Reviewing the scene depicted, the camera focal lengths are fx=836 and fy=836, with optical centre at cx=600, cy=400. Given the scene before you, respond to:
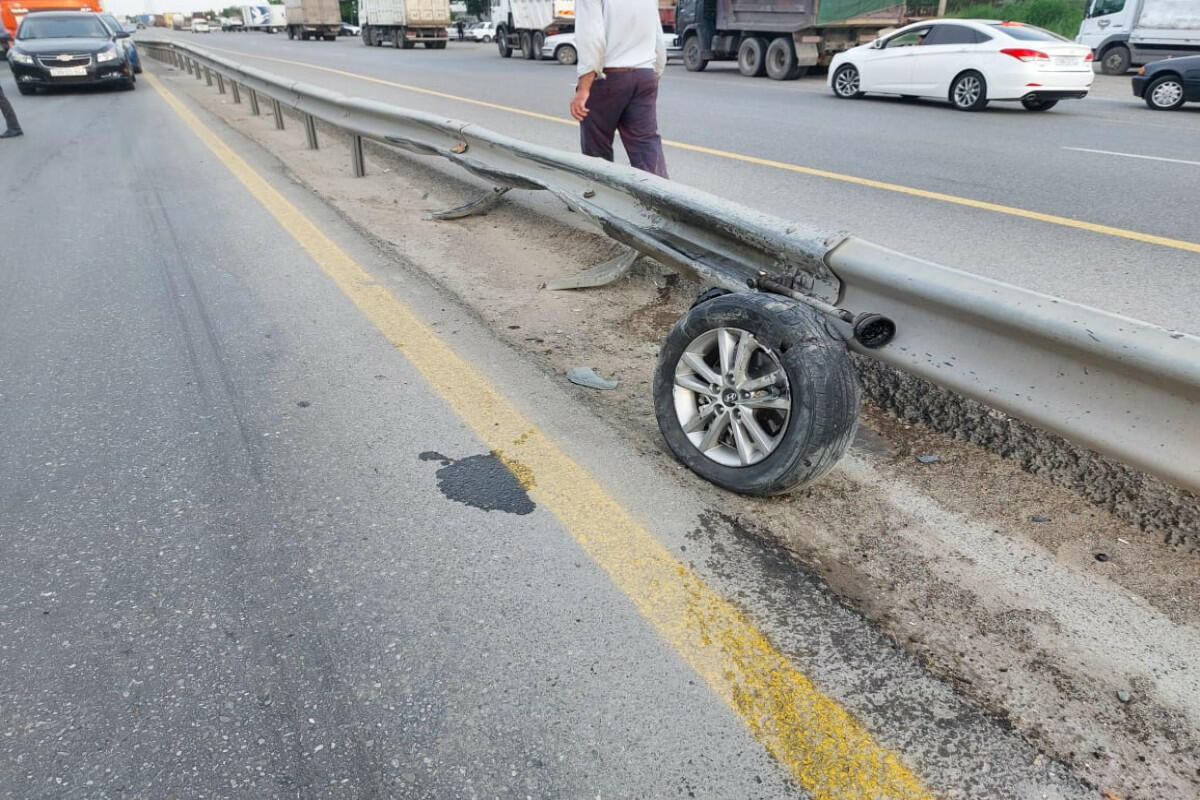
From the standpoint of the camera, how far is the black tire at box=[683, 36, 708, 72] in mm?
22497

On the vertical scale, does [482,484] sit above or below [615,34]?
below

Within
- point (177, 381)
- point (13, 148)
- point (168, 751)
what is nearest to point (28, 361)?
point (177, 381)

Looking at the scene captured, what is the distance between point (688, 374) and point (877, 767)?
1472 millimetres

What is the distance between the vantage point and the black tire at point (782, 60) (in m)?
19.7

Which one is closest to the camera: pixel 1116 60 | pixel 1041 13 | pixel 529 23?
pixel 1116 60

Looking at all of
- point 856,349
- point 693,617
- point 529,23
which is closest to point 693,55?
point 529,23

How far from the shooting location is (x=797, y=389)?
253cm

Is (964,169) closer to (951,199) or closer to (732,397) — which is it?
(951,199)

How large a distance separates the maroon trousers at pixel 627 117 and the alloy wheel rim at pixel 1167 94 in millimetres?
12621

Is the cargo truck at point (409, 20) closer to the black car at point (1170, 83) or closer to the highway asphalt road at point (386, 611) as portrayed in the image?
the black car at point (1170, 83)

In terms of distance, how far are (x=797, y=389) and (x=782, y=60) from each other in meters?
19.6

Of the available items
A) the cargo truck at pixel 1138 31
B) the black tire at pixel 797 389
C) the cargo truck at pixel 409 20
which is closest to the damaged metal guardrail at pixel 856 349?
the black tire at pixel 797 389

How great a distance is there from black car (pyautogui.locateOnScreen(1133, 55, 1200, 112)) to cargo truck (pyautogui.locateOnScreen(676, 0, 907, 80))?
6.77m

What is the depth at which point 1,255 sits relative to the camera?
581 centimetres
